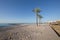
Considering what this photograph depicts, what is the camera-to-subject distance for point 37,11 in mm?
48406
